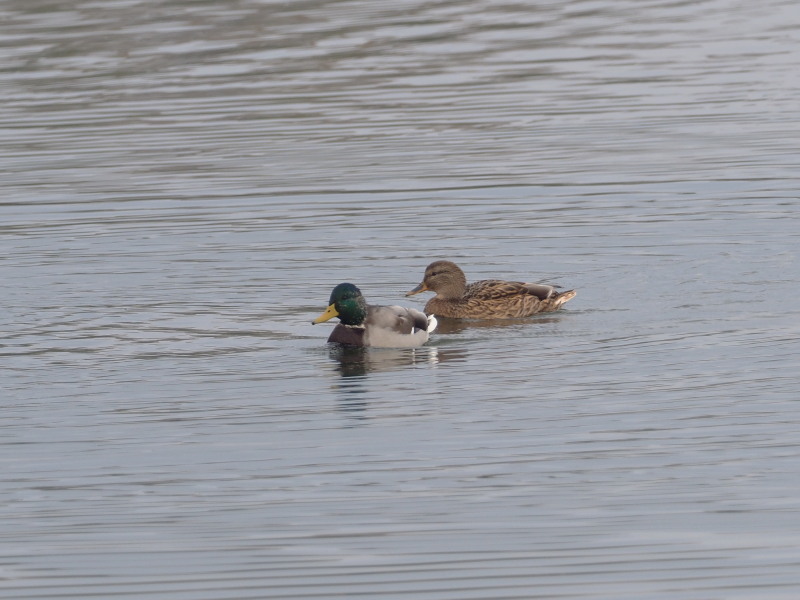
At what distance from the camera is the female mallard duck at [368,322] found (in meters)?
14.9

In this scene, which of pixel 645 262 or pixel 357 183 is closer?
pixel 645 262

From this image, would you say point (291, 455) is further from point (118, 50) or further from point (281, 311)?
point (118, 50)

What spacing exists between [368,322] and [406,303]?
2026 mm

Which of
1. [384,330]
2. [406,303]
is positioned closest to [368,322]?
[384,330]

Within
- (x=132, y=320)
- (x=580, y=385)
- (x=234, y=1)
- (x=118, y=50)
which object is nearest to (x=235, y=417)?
(x=580, y=385)

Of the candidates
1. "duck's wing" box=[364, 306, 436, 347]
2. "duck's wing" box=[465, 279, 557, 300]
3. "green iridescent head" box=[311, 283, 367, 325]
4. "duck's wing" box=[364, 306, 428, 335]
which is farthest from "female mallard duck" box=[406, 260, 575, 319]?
"green iridescent head" box=[311, 283, 367, 325]

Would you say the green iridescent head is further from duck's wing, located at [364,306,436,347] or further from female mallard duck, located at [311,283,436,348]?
duck's wing, located at [364,306,436,347]

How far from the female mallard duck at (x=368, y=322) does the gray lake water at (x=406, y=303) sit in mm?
250

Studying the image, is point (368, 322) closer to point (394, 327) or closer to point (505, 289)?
point (394, 327)

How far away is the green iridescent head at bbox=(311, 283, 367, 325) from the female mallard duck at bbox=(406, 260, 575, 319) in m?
1.49

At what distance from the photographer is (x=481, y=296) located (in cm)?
1619

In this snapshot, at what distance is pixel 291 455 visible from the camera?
1127cm

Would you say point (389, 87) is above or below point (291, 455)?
above

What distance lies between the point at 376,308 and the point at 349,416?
284 cm
